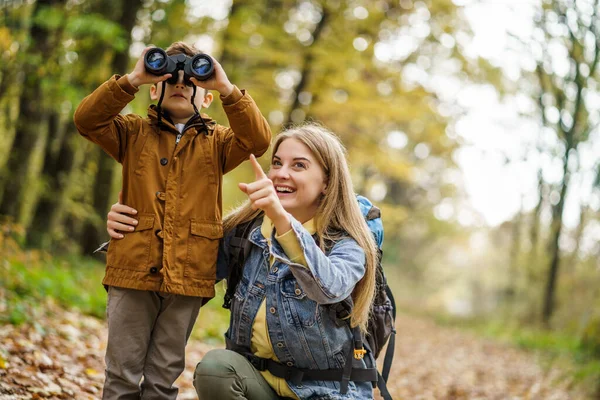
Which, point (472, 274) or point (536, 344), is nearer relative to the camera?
point (536, 344)

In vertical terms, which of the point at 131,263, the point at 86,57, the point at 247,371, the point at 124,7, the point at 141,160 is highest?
the point at 124,7

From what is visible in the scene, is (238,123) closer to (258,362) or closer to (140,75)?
(140,75)

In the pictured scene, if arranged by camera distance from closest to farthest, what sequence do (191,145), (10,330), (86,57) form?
(191,145), (10,330), (86,57)

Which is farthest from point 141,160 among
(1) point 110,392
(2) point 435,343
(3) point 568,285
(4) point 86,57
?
(3) point 568,285

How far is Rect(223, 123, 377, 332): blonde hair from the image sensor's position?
265 cm

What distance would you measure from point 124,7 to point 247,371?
7.96 metres

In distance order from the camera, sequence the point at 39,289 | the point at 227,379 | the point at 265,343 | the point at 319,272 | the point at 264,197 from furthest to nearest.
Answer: the point at 39,289 < the point at 265,343 < the point at 227,379 < the point at 319,272 < the point at 264,197

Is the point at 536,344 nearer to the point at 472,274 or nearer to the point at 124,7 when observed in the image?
the point at 124,7

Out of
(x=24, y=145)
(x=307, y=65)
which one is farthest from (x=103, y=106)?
(x=307, y=65)

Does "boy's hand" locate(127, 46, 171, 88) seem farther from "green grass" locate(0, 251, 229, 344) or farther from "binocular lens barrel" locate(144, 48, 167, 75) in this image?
"green grass" locate(0, 251, 229, 344)

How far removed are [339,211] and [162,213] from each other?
0.80 meters

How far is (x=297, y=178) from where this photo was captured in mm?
2748

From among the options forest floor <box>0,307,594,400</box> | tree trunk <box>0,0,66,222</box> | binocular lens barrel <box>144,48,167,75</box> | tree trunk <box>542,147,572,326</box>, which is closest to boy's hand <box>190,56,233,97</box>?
binocular lens barrel <box>144,48,167,75</box>

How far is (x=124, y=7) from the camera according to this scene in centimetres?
930
